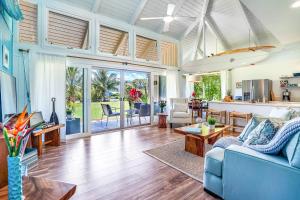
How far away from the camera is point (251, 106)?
5207 millimetres

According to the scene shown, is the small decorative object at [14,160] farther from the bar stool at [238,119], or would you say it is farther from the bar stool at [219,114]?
the bar stool at [219,114]

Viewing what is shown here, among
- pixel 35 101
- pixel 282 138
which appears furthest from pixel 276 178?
pixel 35 101

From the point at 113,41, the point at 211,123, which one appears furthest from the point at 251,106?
the point at 113,41

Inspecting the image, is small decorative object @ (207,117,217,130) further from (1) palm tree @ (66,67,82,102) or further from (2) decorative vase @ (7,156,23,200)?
(1) palm tree @ (66,67,82,102)

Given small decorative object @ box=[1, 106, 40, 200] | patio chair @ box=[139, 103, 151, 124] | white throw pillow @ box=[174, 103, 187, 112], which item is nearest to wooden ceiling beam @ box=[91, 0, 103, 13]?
patio chair @ box=[139, 103, 151, 124]

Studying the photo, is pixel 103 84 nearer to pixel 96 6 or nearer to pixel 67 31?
pixel 67 31

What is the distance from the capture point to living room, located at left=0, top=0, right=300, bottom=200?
169 cm

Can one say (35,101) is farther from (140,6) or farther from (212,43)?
(212,43)

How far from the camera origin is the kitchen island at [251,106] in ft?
15.6

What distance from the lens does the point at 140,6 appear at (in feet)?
17.8

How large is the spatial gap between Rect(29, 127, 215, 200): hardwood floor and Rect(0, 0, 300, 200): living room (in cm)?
2

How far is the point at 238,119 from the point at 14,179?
6.09 m

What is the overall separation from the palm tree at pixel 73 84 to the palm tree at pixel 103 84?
55 cm

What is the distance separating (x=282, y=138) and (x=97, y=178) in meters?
2.38
